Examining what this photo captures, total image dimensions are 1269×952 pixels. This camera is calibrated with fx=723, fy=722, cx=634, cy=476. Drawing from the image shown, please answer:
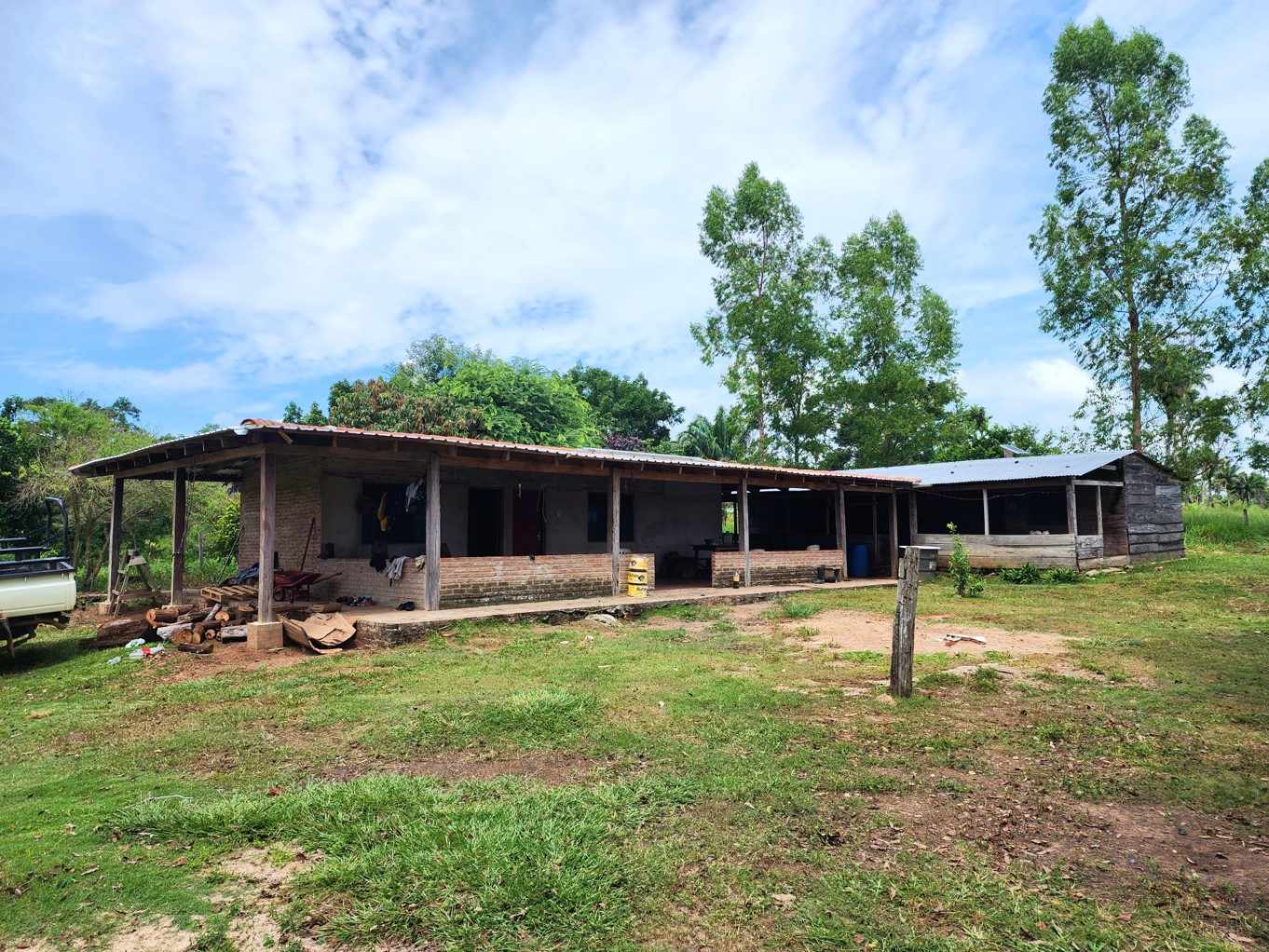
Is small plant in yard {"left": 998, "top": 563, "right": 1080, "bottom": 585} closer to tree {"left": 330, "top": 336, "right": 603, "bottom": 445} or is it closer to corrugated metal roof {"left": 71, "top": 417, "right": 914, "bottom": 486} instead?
corrugated metal roof {"left": 71, "top": 417, "right": 914, "bottom": 486}

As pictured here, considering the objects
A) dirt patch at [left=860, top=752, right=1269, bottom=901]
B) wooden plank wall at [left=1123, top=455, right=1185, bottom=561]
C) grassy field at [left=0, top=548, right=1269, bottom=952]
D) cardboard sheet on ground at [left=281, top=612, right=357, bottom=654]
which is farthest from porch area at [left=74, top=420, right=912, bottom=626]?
dirt patch at [left=860, top=752, right=1269, bottom=901]

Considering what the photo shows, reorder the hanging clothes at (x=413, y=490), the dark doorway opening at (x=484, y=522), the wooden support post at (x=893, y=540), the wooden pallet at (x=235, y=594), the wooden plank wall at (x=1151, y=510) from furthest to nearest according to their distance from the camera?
the wooden support post at (x=893, y=540)
the wooden plank wall at (x=1151, y=510)
the dark doorway opening at (x=484, y=522)
the hanging clothes at (x=413, y=490)
the wooden pallet at (x=235, y=594)

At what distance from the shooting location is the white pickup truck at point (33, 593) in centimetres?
838

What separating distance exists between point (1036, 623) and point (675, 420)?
126 ft

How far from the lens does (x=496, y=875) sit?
3215mm

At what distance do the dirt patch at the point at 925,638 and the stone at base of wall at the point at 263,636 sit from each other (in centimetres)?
701

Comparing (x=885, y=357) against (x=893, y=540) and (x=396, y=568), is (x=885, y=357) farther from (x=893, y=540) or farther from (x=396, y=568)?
(x=396, y=568)

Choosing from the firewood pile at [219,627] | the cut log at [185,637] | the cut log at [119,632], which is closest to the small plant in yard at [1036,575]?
the firewood pile at [219,627]

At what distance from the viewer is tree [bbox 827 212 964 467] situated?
33094 millimetres

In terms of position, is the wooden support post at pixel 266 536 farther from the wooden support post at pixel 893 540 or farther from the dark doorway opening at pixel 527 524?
the wooden support post at pixel 893 540

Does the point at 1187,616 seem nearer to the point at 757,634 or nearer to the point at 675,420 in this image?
the point at 757,634

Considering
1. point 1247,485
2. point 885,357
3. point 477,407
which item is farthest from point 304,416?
point 1247,485

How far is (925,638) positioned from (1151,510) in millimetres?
15816

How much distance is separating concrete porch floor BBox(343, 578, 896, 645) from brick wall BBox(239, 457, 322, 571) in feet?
7.45
